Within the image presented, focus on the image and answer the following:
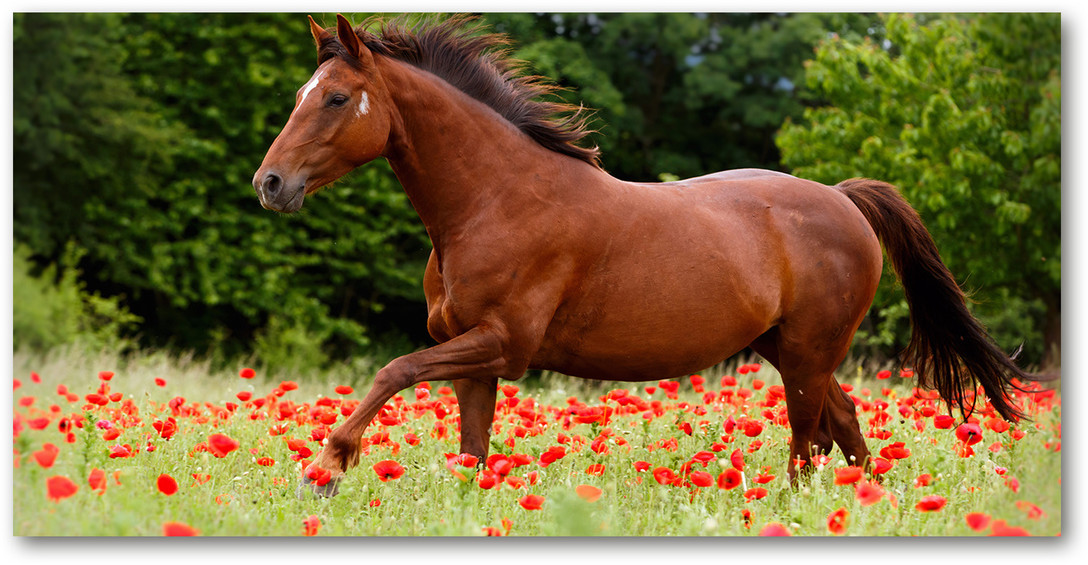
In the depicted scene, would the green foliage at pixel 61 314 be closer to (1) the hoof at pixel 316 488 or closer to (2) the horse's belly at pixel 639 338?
(1) the hoof at pixel 316 488

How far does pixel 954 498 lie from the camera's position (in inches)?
161

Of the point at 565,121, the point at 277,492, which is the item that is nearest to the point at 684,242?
the point at 565,121

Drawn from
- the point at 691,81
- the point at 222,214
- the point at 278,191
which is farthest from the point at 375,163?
the point at 278,191

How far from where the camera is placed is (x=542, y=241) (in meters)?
4.08

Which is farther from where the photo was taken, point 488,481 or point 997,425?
point 997,425

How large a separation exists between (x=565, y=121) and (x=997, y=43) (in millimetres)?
4059

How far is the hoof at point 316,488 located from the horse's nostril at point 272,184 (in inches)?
43.6

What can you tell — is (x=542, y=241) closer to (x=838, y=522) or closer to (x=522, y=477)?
(x=522, y=477)

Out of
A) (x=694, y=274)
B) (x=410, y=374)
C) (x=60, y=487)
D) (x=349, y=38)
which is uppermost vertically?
(x=349, y=38)

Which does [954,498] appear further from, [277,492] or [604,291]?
[277,492]

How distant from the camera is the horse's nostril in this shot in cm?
367

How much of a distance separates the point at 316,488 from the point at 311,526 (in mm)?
523

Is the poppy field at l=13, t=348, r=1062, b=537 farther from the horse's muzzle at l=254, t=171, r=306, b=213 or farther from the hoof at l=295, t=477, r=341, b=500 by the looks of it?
the horse's muzzle at l=254, t=171, r=306, b=213

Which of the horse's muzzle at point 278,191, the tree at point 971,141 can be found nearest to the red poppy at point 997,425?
the tree at point 971,141
